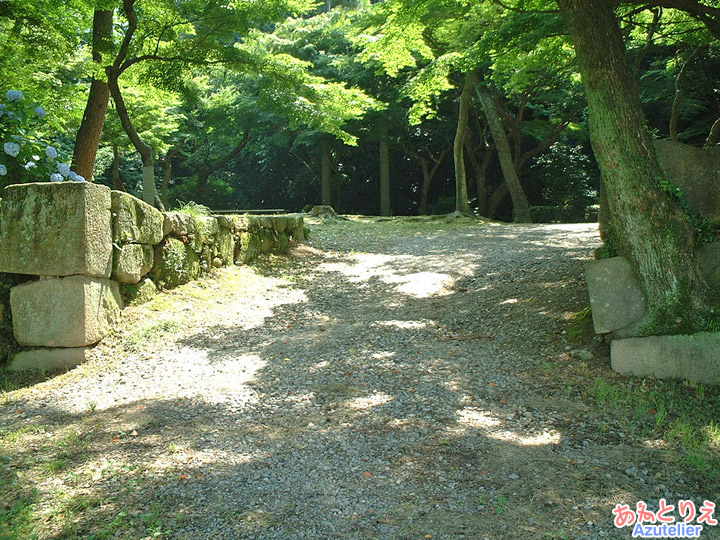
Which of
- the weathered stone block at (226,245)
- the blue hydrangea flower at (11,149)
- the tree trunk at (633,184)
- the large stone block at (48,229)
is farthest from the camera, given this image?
the weathered stone block at (226,245)

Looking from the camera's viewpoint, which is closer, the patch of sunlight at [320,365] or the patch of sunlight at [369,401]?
the patch of sunlight at [369,401]

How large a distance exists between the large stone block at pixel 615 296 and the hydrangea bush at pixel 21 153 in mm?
4526

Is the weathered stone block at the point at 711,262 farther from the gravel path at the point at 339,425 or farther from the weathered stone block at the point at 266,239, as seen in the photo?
the weathered stone block at the point at 266,239

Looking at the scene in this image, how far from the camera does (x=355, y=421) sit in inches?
148

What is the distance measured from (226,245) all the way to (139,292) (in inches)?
83.3

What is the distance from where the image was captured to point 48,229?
192 inches

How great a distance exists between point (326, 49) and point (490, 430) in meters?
18.4

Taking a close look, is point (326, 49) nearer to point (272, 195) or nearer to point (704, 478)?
point (272, 195)

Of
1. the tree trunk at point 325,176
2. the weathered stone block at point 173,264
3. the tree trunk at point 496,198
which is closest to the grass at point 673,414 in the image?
the weathered stone block at point 173,264

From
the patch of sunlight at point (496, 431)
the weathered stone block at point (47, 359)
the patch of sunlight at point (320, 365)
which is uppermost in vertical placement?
the weathered stone block at point (47, 359)

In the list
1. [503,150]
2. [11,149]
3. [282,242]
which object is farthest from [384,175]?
[11,149]

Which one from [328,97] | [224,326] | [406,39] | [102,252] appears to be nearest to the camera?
[102,252]

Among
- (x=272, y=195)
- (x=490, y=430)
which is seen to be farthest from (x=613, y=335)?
(x=272, y=195)

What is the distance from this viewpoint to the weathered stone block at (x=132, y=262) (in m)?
5.37
